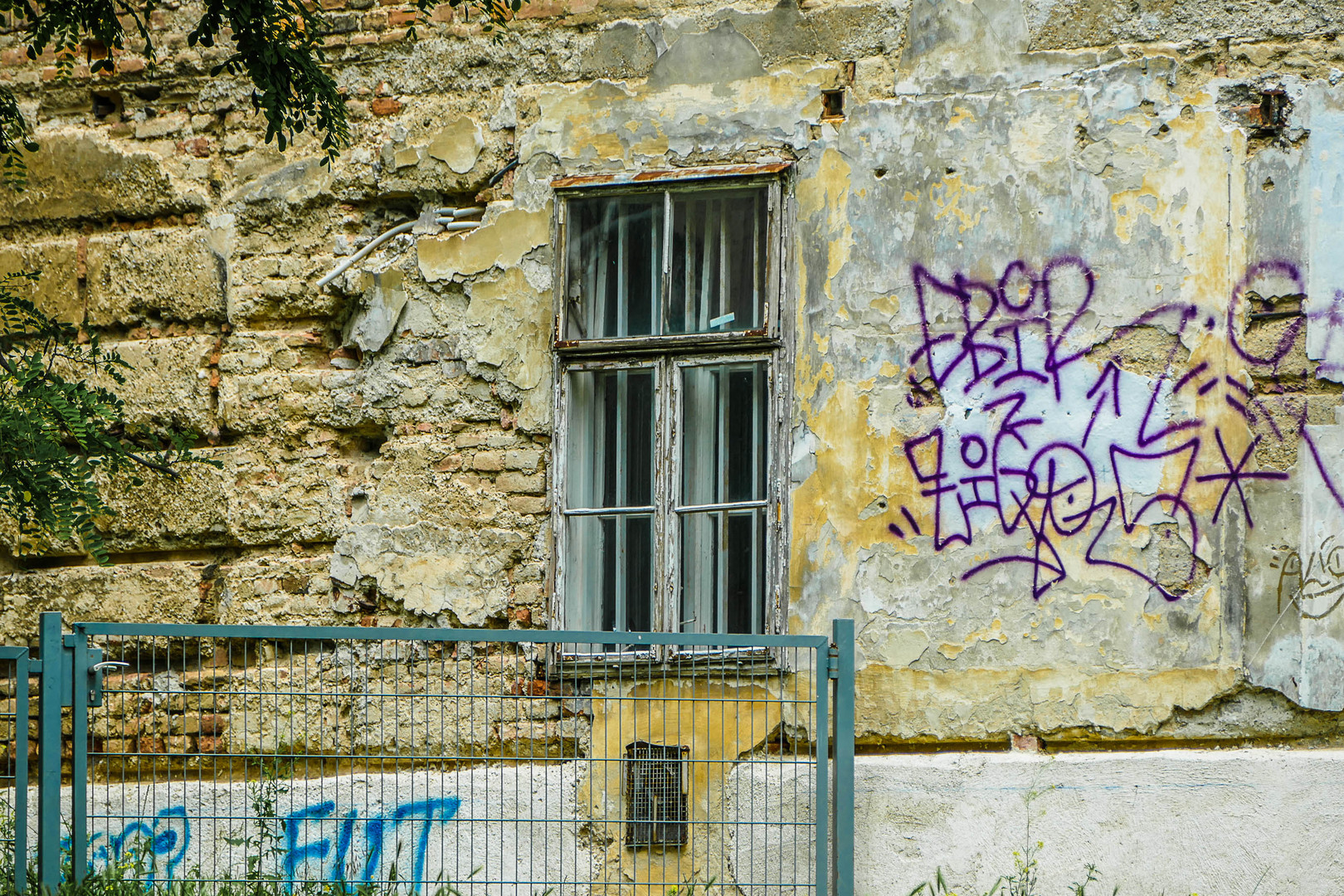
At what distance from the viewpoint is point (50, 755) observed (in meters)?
4.39

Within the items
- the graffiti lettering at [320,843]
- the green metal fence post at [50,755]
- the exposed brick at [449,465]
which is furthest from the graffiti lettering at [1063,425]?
the green metal fence post at [50,755]

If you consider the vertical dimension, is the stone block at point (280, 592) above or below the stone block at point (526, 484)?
below

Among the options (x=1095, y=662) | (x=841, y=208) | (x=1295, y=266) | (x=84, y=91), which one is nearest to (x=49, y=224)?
(x=84, y=91)

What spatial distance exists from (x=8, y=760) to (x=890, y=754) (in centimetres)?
290

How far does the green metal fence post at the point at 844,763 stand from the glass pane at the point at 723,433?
0.87 metres

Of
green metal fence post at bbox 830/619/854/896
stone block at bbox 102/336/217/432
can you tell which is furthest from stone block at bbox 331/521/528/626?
green metal fence post at bbox 830/619/854/896

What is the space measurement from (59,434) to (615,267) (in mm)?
2339

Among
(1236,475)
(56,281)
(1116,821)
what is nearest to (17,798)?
(56,281)

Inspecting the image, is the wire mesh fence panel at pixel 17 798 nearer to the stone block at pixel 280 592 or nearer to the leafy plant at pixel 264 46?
the stone block at pixel 280 592

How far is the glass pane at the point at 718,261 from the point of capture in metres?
5.27

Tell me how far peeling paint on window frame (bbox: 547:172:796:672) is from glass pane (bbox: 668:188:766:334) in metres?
0.04

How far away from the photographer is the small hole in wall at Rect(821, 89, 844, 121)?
5.22 m

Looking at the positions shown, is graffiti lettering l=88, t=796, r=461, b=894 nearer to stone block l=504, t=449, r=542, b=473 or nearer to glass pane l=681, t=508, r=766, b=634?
glass pane l=681, t=508, r=766, b=634

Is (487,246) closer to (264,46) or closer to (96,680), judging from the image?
(264,46)
